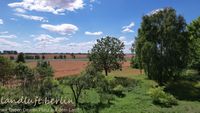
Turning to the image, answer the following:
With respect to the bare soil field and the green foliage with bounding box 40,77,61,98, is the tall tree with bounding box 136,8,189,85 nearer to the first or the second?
the green foliage with bounding box 40,77,61,98

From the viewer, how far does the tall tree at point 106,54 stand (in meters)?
58.1

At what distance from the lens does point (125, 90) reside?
37.8m

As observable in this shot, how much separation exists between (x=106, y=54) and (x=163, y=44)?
62.0ft

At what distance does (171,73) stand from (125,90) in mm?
7900

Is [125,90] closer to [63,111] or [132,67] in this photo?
[63,111]

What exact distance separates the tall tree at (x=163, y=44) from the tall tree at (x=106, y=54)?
55.2ft

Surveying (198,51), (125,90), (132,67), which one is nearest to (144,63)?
(125,90)

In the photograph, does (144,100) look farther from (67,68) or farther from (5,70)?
(67,68)

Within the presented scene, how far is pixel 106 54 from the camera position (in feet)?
190

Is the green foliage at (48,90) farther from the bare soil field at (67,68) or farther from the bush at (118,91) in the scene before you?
the bare soil field at (67,68)

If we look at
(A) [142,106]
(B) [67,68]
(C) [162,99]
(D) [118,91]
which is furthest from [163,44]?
(B) [67,68]

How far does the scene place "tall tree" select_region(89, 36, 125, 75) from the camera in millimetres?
58094

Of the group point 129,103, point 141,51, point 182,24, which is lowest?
point 129,103

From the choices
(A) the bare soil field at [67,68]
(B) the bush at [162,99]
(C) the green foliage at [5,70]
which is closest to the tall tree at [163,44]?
(B) the bush at [162,99]
